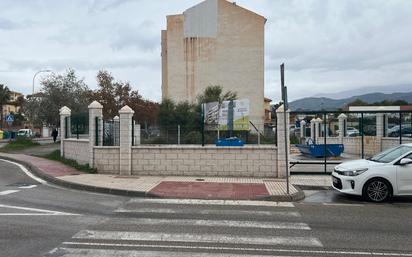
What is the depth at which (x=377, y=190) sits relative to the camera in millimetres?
11656

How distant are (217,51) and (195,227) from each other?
49.8 m

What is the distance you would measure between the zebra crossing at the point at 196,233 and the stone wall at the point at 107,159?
20.1 ft

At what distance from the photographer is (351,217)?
955cm

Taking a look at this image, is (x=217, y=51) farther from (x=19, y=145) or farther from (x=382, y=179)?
(x=382, y=179)

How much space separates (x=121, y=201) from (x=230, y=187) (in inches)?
143

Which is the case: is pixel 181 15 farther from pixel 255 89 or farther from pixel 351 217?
pixel 351 217

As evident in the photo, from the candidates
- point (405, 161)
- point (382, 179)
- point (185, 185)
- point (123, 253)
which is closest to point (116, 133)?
point (185, 185)

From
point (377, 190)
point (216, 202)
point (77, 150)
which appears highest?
point (77, 150)

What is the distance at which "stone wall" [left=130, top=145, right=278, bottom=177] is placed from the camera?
1606 cm

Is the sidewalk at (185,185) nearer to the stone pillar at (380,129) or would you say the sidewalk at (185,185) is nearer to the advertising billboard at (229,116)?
the advertising billboard at (229,116)

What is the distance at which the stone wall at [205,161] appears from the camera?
16.1m

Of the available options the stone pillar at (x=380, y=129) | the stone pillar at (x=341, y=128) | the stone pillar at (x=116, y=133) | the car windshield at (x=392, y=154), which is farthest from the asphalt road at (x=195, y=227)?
the stone pillar at (x=341, y=128)

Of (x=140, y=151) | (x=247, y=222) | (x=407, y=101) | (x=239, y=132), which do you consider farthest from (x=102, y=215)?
(x=407, y=101)

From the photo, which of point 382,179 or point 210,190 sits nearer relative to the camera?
point 382,179
